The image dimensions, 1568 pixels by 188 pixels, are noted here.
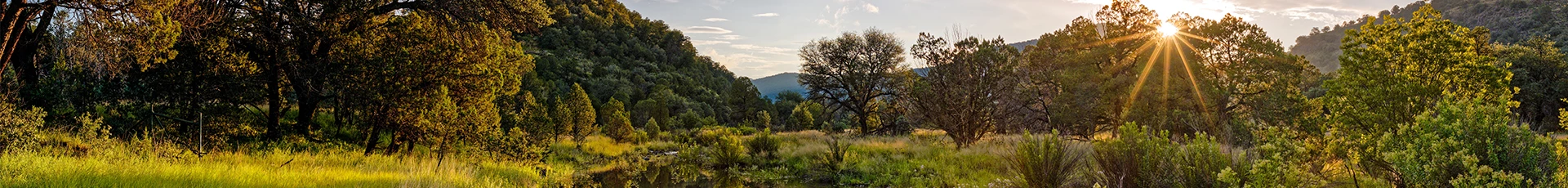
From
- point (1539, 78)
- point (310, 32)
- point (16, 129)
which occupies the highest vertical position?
point (310, 32)

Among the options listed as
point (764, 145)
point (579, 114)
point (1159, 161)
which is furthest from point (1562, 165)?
point (579, 114)

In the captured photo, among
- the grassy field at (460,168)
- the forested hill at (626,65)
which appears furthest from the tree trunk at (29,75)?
the forested hill at (626,65)

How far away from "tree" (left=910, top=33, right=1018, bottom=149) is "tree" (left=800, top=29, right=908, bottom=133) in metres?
11.0

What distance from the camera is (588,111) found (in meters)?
20.4

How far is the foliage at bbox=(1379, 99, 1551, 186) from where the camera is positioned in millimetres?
3969

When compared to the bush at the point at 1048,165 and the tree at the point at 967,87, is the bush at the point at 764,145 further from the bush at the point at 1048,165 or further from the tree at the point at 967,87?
the bush at the point at 1048,165

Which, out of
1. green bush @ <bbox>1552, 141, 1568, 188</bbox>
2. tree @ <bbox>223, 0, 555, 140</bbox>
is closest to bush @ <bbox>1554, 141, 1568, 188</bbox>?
green bush @ <bbox>1552, 141, 1568, 188</bbox>

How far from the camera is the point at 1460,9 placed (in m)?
93.4

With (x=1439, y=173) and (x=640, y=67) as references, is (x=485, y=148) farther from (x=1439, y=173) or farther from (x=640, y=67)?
(x=640, y=67)

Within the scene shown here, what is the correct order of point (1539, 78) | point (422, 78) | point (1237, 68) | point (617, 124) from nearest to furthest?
point (422, 78)
point (1237, 68)
point (617, 124)
point (1539, 78)

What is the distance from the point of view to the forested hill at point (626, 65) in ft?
166

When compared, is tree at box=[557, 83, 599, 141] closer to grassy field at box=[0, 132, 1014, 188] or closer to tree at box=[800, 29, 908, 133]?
grassy field at box=[0, 132, 1014, 188]

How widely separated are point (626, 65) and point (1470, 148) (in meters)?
63.3

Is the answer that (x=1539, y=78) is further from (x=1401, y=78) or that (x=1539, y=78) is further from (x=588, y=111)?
(x=588, y=111)
